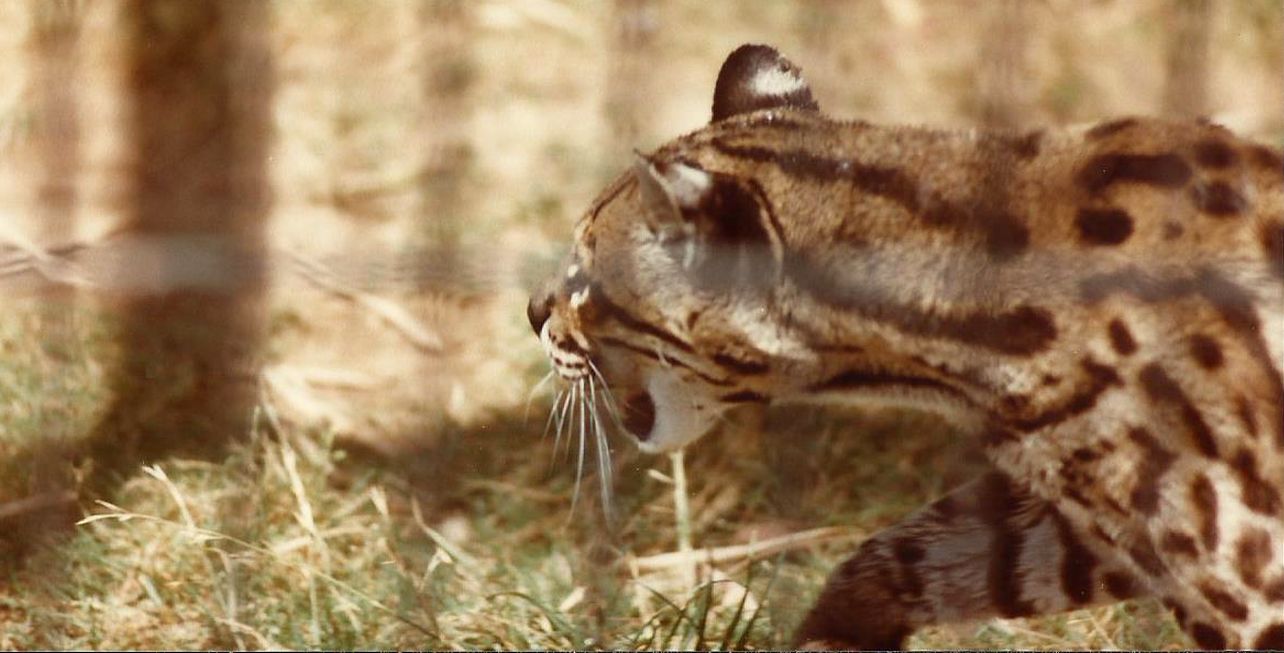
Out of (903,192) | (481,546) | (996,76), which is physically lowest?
(481,546)

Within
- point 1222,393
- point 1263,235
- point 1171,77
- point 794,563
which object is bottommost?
point 794,563

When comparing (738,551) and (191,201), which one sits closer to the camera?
(738,551)

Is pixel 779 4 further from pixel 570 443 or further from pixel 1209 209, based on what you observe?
pixel 1209 209

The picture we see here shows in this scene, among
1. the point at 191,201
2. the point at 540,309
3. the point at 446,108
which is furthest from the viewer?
the point at 446,108

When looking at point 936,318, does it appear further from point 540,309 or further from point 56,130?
point 56,130

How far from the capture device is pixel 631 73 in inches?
166

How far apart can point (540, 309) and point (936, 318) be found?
2.19 feet

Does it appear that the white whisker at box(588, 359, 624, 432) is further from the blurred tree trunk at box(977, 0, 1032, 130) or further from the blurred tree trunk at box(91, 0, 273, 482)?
the blurred tree trunk at box(977, 0, 1032, 130)

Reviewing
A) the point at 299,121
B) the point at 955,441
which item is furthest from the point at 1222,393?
the point at 299,121

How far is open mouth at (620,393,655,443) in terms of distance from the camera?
2951 mm

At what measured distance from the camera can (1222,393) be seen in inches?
96.1

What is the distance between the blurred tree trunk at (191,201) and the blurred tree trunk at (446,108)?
1.41 ft

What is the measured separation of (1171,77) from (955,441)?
1.77 metres

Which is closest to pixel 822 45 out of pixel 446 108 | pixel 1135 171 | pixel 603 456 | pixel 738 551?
pixel 446 108
